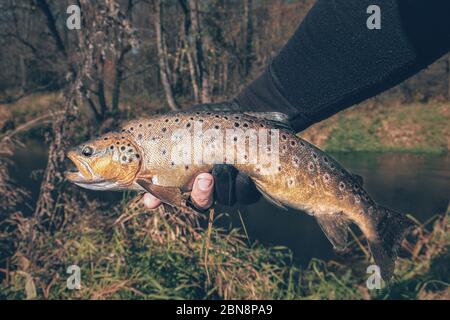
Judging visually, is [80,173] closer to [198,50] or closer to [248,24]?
[198,50]

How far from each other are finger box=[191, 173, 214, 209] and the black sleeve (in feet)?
2.90

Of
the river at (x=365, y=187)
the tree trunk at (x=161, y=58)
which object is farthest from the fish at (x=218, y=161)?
the tree trunk at (x=161, y=58)

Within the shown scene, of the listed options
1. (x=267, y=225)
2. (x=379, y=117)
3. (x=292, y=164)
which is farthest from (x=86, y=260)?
(x=379, y=117)

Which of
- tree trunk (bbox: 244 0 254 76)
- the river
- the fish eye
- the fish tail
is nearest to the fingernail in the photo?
the fish eye

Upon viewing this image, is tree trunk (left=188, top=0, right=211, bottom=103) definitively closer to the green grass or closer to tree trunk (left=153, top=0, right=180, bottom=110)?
tree trunk (left=153, top=0, right=180, bottom=110)

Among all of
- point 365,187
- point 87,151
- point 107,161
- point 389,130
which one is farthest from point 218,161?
point 389,130

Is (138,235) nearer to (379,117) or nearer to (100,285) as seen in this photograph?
(100,285)

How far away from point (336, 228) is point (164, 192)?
93 cm

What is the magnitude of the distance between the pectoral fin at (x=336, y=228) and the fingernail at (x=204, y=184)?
1.98ft

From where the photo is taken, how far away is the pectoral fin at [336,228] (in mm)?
2350

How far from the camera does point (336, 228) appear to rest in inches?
93.2

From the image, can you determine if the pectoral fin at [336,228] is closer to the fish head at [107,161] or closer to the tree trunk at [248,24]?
the fish head at [107,161]

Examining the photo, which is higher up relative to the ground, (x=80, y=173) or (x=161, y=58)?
(x=161, y=58)

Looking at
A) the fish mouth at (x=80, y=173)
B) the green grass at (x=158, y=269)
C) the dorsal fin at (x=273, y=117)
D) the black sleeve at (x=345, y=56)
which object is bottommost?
the green grass at (x=158, y=269)
